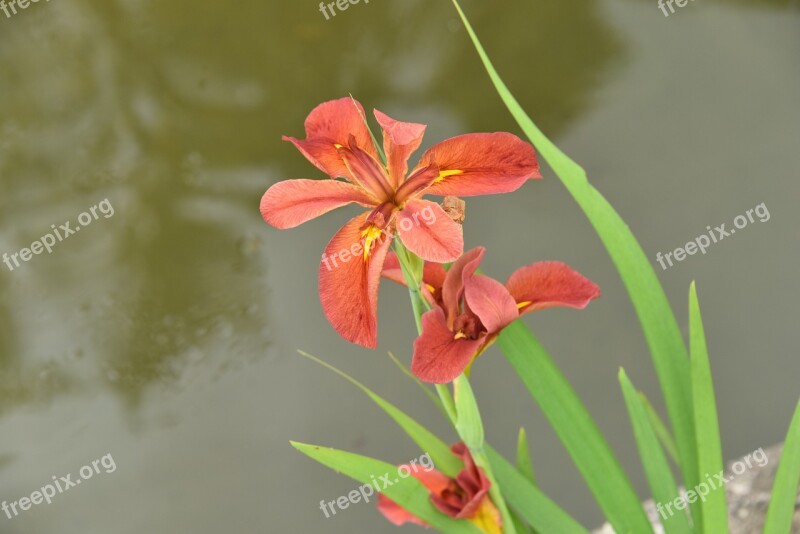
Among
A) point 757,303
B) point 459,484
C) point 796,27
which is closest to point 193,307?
point 459,484

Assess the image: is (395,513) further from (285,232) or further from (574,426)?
(285,232)

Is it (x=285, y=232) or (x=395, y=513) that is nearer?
(x=395, y=513)

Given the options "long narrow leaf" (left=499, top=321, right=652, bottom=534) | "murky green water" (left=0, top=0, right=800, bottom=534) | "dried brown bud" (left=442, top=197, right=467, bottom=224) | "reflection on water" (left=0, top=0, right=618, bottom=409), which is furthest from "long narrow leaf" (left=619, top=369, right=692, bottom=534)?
"reflection on water" (left=0, top=0, right=618, bottom=409)

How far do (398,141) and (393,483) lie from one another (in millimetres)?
304

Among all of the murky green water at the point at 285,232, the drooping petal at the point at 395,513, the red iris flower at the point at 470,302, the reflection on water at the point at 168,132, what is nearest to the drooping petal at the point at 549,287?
the red iris flower at the point at 470,302

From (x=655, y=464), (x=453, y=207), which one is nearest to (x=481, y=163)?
(x=453, y=207)

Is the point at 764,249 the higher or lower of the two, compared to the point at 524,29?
lower

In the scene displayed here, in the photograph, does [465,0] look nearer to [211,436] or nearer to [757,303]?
[757,303]

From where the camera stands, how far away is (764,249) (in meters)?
1.33

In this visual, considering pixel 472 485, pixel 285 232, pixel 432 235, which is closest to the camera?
pixel 432 235

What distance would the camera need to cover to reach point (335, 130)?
520 millimetres

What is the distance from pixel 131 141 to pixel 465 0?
71 centimetres

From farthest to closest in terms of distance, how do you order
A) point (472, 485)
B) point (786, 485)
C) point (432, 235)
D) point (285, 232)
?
point (285, 232) < point (786, 485) < point (472, 485) < point (432, 235)

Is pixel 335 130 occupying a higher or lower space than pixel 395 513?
higher
